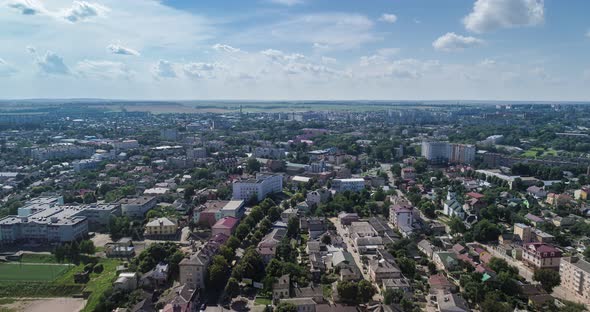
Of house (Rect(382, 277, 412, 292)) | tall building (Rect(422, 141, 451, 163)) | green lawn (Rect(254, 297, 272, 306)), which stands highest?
tall building (Rect(422, 141, 451, 163))

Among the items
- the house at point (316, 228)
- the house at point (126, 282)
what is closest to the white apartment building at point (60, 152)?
the house at point (126, 282)

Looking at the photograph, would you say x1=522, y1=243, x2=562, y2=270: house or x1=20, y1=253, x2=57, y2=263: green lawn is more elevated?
x1=522, y1=243, x2=562, y2=270: house

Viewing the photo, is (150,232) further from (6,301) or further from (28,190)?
(28,190)

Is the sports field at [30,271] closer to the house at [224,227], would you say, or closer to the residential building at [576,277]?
the house at [224,227]

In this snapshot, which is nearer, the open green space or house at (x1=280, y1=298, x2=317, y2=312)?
house at (x1=280, y1=298, x2=317, y2=312)

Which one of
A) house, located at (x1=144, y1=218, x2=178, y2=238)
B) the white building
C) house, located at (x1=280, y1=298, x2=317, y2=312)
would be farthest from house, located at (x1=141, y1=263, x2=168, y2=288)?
the white building

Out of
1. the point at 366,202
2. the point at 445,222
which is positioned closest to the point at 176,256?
the point at 366,202

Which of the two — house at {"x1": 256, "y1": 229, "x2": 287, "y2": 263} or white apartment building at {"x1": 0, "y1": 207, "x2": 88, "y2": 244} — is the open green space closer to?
house at {"x1": 256, "y1": 229, "x2": 287, "y2": 263}
